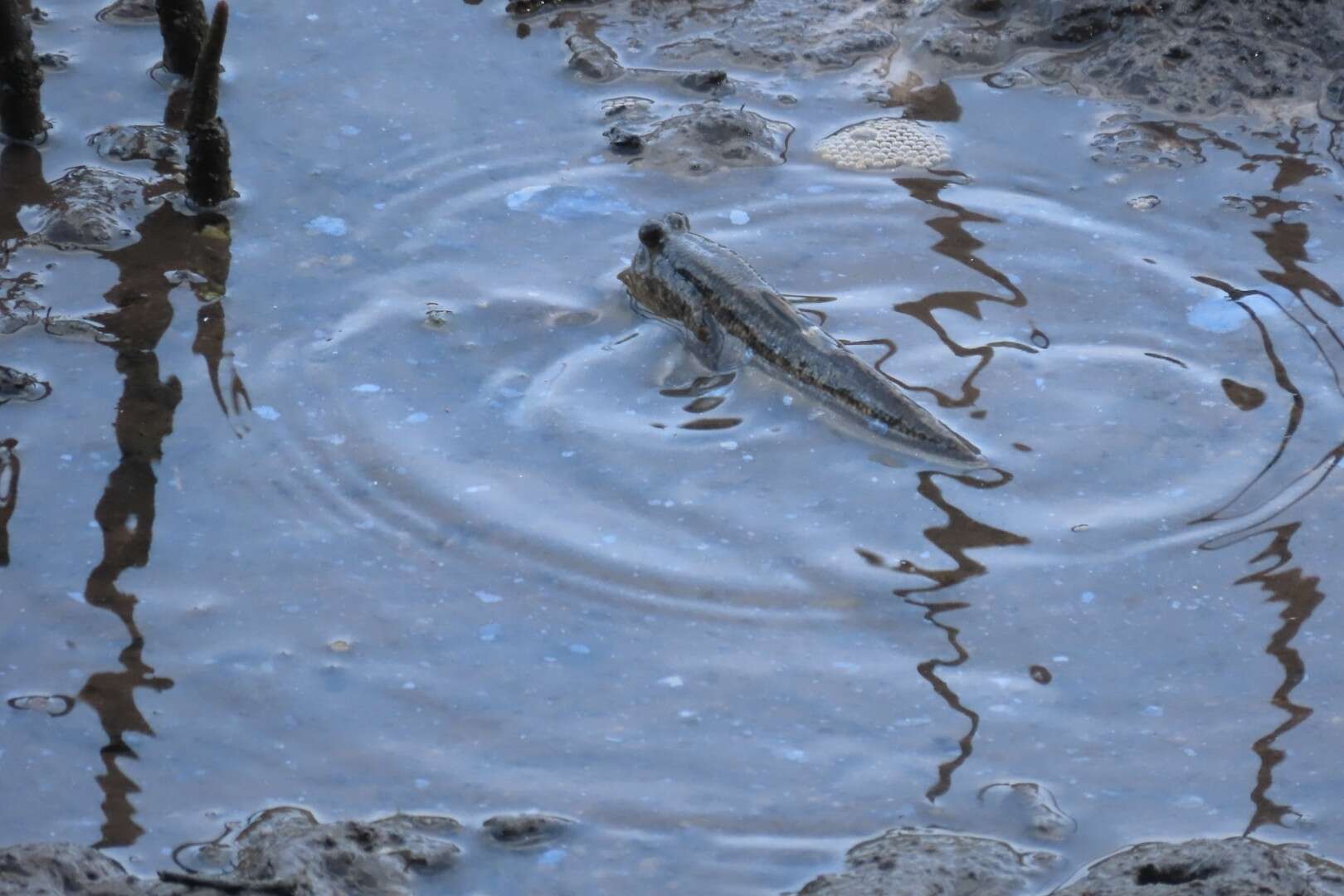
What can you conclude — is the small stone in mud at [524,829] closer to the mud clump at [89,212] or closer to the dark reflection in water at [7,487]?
the dark reflection in water at [7,487]

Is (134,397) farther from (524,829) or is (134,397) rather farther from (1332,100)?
(1332,100)

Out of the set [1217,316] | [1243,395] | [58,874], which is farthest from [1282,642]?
[58,874]

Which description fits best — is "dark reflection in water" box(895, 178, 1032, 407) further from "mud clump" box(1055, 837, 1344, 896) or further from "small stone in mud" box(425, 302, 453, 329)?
"mud clump" box(1055, 837, 1344, 896)

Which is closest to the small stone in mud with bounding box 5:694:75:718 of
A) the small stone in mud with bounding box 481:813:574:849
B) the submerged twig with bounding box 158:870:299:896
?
the submerged twig with bounding box 158:870:299:896

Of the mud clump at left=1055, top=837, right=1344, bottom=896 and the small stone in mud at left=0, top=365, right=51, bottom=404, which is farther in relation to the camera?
the small stone in mud at left=0, top=365, right=51, bottom=404

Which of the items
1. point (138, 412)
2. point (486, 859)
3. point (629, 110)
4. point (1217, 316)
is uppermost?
point (629, 110)

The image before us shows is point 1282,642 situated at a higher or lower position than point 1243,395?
lower
